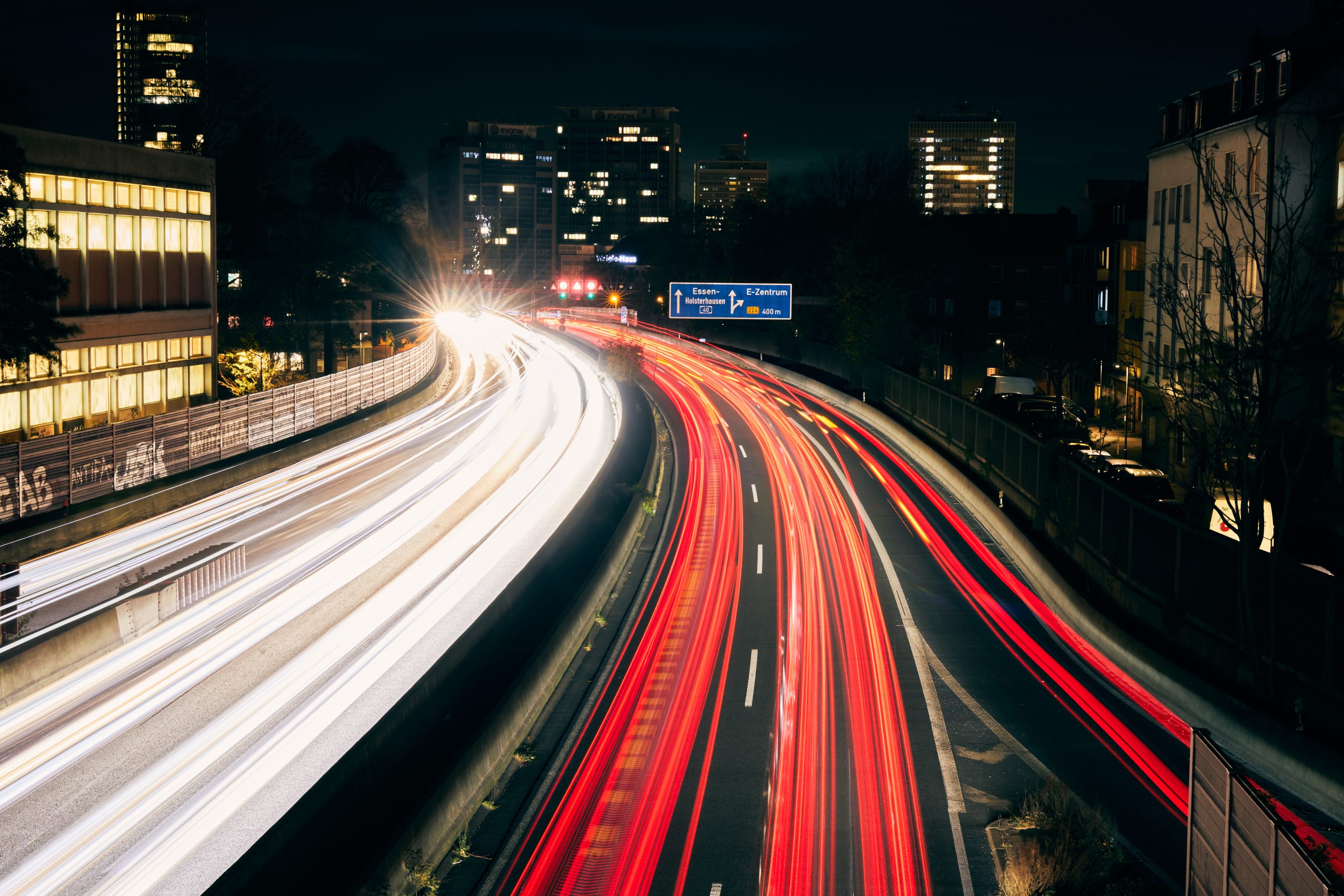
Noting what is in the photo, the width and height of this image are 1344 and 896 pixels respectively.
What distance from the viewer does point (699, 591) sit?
24359 millimetres

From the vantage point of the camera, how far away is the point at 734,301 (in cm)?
5800

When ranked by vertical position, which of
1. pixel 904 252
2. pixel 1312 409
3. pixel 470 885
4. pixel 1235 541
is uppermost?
pixel 904 252

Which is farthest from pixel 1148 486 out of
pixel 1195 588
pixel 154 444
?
pixel 154 444

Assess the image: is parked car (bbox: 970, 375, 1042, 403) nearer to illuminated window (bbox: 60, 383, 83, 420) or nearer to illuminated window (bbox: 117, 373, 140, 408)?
illuminated window (bbox: 117, 373, 140, 408)

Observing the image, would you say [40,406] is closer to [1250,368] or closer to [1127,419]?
[1250,368]

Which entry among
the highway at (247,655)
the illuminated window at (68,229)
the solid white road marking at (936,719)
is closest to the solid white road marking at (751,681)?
the solid white road marking at (936,719)

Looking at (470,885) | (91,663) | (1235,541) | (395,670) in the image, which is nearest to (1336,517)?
(1235,541)

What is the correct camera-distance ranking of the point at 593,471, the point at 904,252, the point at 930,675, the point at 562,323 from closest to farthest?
the point at 930,675 < the point at 593,471 < the point at 904,252 < the point at 562,323

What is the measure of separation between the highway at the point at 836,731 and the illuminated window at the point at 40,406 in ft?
69.5

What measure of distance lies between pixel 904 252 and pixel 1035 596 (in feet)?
135

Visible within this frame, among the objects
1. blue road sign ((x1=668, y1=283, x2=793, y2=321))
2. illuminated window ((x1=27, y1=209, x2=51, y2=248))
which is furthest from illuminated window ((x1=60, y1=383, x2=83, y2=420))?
blue road sign ((x1=668, y1=283, x2=793, y2=321))

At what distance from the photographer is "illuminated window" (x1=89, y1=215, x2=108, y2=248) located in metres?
37.8

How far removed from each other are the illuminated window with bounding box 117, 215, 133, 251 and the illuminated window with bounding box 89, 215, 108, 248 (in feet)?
2.27

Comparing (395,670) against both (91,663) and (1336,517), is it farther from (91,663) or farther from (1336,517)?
(1336,517)
